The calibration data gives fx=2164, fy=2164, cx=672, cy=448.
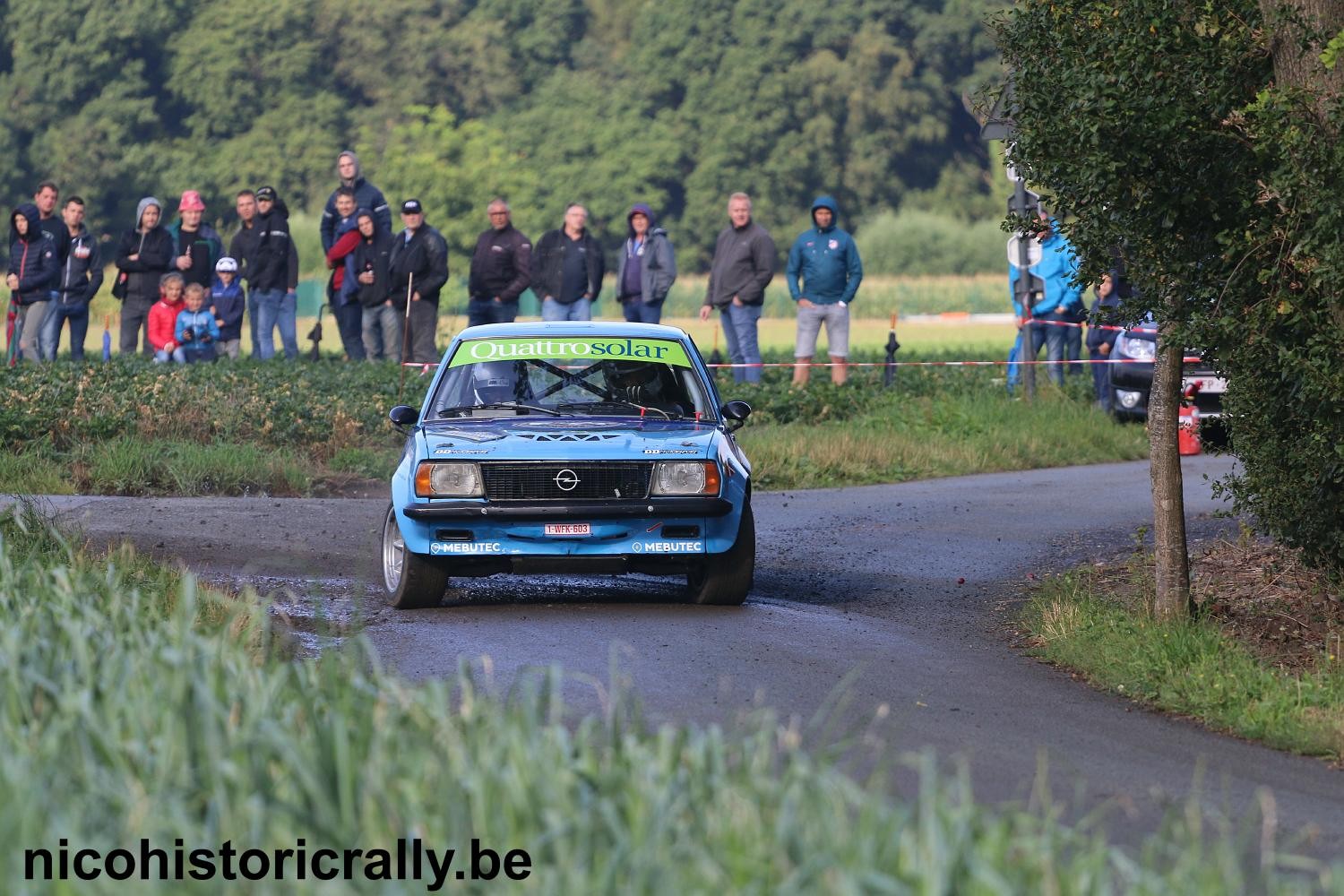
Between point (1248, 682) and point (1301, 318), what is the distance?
5.31ft

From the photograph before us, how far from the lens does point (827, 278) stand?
2538cm

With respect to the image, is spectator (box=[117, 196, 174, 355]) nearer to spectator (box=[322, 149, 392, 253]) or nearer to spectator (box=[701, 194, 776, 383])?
spectator (box=[322, 149, 392, 253])

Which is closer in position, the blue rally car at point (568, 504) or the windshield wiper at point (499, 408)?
the blue rally car at point (568, 504)

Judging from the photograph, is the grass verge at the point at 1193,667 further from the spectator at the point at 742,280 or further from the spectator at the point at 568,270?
the spectator at the point at 568,270

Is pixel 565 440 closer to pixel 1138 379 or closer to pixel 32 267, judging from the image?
pixel 1138 379

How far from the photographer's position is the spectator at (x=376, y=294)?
26422 mm

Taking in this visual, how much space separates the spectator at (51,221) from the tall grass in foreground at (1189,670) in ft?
58.7

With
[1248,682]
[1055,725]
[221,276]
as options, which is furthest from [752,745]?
[221,276]

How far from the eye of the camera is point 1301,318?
948 centimetres

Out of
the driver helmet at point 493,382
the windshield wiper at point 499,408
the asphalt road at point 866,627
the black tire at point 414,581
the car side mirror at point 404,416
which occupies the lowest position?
the asphalt road at point 866,627

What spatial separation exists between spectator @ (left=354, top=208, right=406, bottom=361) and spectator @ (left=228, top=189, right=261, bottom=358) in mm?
1397

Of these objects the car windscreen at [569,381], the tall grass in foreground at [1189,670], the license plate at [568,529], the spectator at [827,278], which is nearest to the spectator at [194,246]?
the spectator at [827,278]

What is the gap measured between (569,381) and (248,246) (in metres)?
15.6

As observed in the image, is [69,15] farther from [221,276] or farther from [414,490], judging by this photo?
[414,490]
